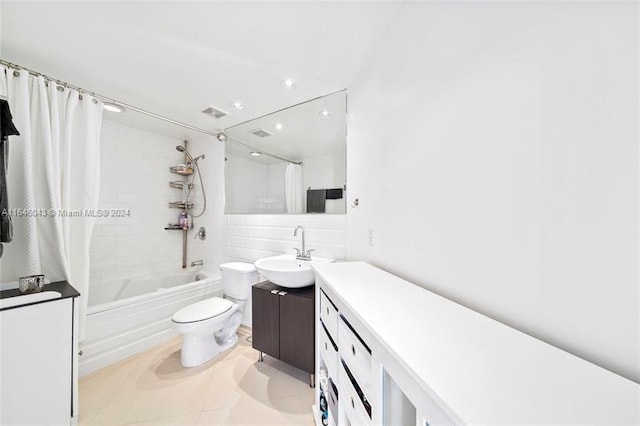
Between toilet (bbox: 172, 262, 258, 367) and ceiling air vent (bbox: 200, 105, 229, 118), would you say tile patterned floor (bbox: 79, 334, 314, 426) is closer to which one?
toilet (bbox: 172, 262, 258, 367)

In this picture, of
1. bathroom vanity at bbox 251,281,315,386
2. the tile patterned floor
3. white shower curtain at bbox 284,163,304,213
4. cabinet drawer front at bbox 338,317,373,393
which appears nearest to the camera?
cabinet drawer front at bbox 338,317,373,393

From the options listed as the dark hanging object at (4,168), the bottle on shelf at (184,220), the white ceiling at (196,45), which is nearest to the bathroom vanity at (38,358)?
the dark hanging object at (4,168)

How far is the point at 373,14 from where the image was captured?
115 cm

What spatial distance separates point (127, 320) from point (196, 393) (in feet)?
3.11

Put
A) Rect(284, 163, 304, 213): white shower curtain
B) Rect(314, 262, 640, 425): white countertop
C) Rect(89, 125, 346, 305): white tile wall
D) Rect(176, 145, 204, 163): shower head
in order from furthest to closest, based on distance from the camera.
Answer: Rect(176, 145, 204, 163): shower head → Rect(89, 125, 346, 305): white tile wall → Rect(284, 163, 304, 213): white shower curtain → Rect(314, 262, 640, 425): white countertop

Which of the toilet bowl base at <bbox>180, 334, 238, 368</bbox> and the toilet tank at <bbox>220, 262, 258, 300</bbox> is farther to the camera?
the toilet tank at <bbox>220, 262, 258, 300</bbox>

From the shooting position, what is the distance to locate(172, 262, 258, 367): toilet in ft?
5.66

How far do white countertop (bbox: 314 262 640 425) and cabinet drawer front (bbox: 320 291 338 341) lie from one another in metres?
0.33

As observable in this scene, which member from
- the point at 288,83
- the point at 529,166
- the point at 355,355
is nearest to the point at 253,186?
the point at 288,83

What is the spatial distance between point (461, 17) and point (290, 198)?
1.71 m

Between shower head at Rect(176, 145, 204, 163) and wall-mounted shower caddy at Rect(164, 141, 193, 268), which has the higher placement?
shower head at Rect(176, 145, 204, 163)

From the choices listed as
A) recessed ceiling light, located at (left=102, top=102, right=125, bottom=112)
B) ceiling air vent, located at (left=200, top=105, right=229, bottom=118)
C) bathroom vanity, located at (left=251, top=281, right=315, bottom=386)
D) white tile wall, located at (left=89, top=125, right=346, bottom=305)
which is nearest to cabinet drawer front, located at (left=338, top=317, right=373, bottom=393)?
bathroom vanity, located at (left=251, top=281, right=315, bottom=386)

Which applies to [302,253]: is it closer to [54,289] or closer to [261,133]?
[261,133]

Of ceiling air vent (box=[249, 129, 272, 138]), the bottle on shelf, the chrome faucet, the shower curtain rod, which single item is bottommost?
the chrome faucet
